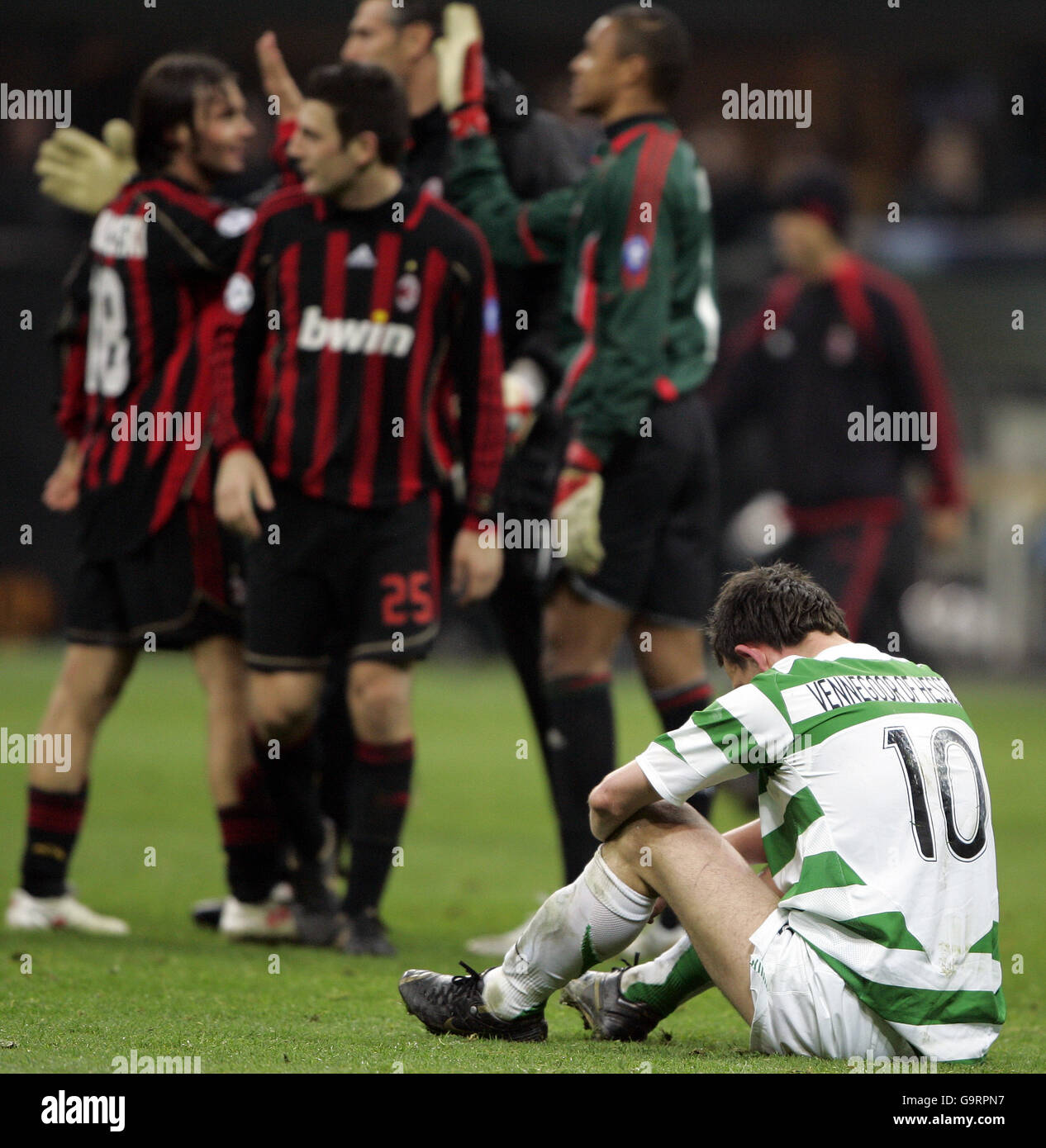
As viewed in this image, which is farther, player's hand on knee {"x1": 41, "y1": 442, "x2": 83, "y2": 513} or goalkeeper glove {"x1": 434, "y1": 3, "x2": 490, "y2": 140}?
player's hand on knee {"x1": 41, "y1": 442, "x2": 83, "y2": 513}

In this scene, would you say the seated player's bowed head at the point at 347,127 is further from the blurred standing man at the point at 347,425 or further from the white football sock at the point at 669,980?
the white football sock at the point at 669,980

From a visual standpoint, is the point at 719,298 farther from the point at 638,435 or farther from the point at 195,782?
the point at 638,435

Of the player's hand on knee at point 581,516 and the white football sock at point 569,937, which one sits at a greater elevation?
the player's hand on knee at point 581,516

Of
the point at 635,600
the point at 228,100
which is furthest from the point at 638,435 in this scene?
the point at 228,100

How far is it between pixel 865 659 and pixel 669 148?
7.26ft

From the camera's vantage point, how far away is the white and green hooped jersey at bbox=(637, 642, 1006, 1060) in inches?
127

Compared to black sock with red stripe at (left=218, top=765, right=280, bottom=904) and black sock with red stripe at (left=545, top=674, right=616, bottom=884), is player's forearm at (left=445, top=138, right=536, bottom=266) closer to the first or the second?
black sock with red stripe at (left=545, top=674, right=616, bottom=884)

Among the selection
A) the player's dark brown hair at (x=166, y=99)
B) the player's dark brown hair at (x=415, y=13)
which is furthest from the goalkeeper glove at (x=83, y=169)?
the player's dark brown hair at (x=415, y=13)

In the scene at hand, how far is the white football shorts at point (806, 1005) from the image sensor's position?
3260 millimetres

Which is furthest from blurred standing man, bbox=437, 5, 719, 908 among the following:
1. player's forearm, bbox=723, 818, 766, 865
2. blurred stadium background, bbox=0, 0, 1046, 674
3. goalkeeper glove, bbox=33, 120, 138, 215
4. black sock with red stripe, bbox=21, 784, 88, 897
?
blurred stadium background, bbox=0, 0, 1046, 674

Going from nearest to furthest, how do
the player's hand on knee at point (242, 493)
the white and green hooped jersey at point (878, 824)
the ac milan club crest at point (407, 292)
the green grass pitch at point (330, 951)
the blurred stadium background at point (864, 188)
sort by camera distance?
1. the white and green hooped jersey at point (878, 824)
2. the green grass pitch at point (330, 951)
3. the player's hand on knee at point (242, 493)
4. the ac milan club crest at point (407, 292)
5. the blurred stadium background at point (864, 188)

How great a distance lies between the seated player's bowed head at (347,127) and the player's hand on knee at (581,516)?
1011 millimetres

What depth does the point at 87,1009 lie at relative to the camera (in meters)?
3.87

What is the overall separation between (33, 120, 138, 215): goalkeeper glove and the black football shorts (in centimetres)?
135
